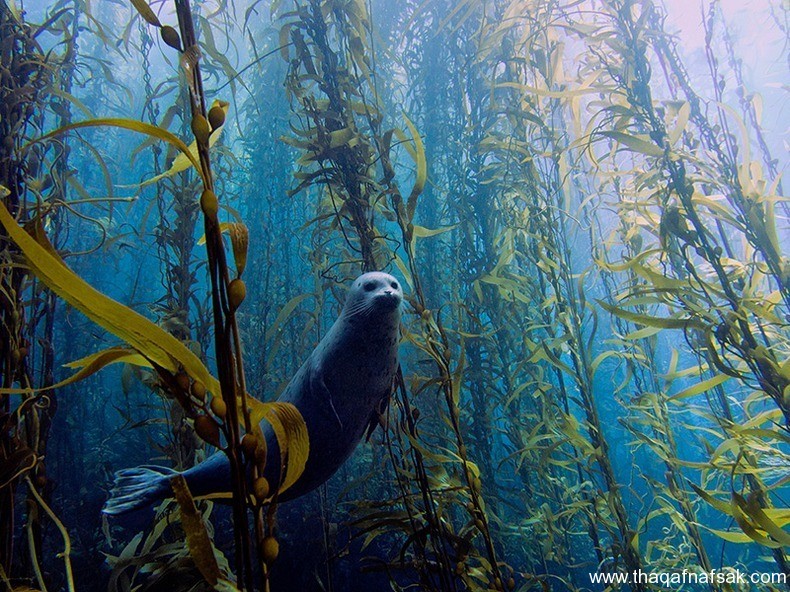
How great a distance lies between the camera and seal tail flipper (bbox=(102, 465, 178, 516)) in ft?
5.30

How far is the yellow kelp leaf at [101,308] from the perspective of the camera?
2.15 ft

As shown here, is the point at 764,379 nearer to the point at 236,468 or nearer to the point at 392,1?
the point at 236,468

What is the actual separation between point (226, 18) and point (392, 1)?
5.48 m

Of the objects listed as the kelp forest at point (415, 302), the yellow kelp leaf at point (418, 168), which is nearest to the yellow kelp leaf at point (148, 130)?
the kelp forest at point (415, 302)

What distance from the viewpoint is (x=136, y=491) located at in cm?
165

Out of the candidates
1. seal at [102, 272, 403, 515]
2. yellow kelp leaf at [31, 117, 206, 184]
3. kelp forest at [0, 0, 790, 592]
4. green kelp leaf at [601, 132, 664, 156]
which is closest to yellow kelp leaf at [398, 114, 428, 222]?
kelp forest at [0, 0, 790, 592]

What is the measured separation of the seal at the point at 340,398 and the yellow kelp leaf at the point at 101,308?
97 cm

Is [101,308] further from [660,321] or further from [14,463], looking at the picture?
[660,321]

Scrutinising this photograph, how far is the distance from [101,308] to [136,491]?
1.36 meters

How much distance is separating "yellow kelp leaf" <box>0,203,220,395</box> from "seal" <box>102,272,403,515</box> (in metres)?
0.97

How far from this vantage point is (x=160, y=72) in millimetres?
17328

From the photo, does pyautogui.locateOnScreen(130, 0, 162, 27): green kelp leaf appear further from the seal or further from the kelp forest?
the seal

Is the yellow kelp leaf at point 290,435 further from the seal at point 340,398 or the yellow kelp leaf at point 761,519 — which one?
the yellow kelp leaf at point 761,519

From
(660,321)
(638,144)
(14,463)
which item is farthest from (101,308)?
(638,144)
